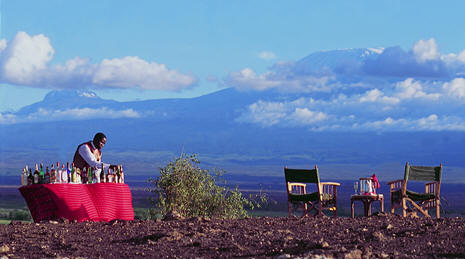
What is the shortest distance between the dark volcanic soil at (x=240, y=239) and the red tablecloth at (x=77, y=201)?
0.27 m

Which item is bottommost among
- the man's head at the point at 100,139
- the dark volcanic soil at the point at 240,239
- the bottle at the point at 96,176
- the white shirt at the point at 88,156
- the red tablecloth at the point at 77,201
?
the dark volcanic soil at the point at 240,239

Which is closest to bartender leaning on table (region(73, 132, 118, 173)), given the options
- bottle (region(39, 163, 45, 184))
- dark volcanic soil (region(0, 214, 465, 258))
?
bottle (region(39, 163, 45, 184))

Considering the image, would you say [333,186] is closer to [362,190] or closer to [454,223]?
[362,190]

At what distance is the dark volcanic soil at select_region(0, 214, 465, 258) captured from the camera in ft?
16.8

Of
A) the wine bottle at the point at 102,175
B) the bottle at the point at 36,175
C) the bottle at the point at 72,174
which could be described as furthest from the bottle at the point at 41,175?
the wine bottle at the point at 102,175

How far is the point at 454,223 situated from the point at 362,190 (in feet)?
8.25

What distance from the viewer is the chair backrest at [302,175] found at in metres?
9.05

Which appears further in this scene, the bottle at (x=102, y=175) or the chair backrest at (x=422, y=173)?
the chair backrest at (x=422, y=173)

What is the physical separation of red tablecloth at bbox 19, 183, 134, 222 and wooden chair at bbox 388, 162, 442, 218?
389cm

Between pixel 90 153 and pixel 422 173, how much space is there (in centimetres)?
469

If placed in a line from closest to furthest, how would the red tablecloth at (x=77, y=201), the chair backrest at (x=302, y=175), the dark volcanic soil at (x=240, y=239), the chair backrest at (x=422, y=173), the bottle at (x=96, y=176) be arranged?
the dark volcanic soil at (x=240, y=239), the red tablecloth at (x=77, y=201), the bottle at (x=96, y=176), the chair backrest at (x=302, y=175), the chair backrest at (x=422, y=173)

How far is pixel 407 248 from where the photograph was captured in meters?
5.13

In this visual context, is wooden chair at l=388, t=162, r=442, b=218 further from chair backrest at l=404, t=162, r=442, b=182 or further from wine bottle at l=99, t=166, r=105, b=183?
wine bottle at l=99, t=166, r=105, b=183

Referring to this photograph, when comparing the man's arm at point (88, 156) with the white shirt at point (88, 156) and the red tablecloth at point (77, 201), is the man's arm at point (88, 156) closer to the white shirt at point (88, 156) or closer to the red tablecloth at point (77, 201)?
the white shirt at point (88, 156)
